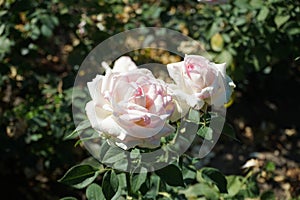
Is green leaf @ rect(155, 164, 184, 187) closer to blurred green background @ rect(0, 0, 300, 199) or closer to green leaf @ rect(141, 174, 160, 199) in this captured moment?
green leaf @ rect(141, 174, 160, 199)

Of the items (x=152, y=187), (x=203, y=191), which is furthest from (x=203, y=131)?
(x=203, y=191)

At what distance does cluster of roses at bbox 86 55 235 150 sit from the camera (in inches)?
41.5

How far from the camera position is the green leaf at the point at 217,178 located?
1.50m

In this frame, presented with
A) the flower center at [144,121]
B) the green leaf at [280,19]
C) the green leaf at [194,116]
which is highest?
the flower center at [144,121]

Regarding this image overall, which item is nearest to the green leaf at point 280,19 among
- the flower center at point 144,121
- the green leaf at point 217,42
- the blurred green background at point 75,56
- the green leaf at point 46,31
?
the blurred green background at point 75,56

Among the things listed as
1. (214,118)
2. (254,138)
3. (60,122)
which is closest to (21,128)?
(60,122)

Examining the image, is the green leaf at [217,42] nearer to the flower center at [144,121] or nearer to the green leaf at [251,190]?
the green leaf at [251,190]

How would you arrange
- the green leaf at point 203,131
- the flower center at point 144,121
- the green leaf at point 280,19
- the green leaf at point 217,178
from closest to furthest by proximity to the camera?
the flower center at point 144,121
the green leaf at point 203,131
the green leaf at point 217,178
the green leaf at point 280,19

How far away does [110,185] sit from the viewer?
130 cm

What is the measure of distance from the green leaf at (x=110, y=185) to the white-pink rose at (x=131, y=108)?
0.22 metres

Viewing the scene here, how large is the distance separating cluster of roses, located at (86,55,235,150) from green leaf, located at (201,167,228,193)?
1.38 feet

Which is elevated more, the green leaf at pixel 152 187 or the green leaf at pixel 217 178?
the green leaf at pixel 217 178

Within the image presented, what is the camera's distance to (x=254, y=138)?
3.01 meters

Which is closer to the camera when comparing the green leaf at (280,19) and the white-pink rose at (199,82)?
the white-pink rose at (199,82)
